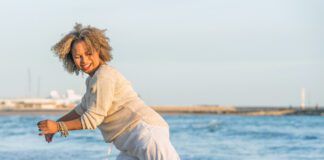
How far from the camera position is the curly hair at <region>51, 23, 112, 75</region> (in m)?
4.18

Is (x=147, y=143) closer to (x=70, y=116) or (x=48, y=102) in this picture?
(x=70, y=116)

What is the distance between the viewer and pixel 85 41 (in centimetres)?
417

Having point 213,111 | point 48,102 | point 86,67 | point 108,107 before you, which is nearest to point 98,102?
point 108,107

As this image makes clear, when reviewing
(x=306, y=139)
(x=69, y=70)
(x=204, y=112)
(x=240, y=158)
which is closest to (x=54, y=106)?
(x=204, y=112)

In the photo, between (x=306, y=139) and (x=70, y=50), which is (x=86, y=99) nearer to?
(x=70, y=50)

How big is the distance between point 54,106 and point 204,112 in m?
21.2

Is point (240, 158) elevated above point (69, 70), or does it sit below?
below

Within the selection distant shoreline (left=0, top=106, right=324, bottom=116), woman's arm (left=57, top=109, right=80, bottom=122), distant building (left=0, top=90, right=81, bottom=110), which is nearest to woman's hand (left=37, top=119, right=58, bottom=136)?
woman's arm (left=57, top=109, right=80, bottom=122)

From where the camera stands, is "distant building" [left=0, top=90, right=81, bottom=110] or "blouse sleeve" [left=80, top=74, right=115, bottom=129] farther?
"distant building" [left=0, top=90, right=81, bottom=110]

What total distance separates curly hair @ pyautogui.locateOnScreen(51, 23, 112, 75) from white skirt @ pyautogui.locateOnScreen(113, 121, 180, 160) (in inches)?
15.5

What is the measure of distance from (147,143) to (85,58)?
1.72 feet

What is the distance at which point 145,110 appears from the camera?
4.32 metres

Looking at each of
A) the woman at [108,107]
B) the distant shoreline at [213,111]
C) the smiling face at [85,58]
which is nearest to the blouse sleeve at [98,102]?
the woman at [108,107]

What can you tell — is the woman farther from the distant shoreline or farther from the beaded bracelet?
the distant shoreline
